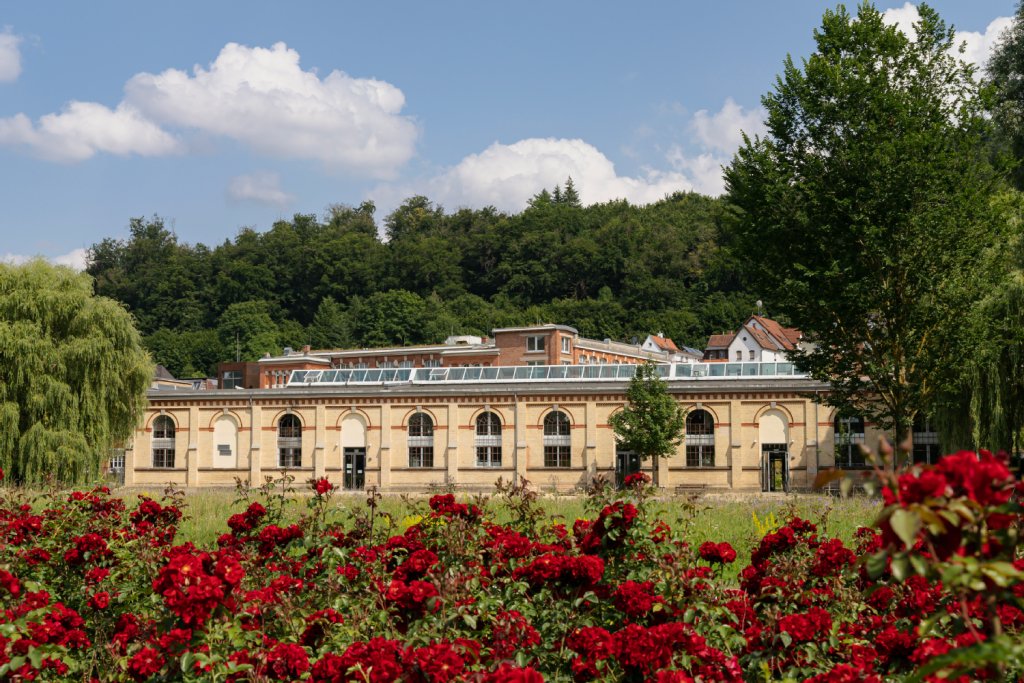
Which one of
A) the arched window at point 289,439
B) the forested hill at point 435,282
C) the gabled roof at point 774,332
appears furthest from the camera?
the forested hill at point 435,282

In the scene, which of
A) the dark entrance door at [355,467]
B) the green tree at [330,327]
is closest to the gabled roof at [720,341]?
the green tree at [330,327]

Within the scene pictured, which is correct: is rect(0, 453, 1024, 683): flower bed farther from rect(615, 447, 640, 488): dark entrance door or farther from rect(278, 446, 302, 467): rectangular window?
rect(278, 446, 302, 467): rectangular window

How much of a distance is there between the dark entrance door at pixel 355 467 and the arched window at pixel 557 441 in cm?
861

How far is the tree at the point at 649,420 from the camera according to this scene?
39.9m

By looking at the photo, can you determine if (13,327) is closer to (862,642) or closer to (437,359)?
(862,642)

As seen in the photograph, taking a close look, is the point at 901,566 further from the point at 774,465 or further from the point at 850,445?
the point at 850,445

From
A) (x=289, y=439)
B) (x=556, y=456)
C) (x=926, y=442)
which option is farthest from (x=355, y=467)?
(x=926, y=442)

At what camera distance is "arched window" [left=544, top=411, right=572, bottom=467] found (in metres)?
44.0

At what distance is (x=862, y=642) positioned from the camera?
6367 mm

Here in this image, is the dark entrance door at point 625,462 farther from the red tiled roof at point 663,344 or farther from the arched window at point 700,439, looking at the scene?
the red tiled roof at point 663,344

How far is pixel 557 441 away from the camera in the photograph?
4419cm

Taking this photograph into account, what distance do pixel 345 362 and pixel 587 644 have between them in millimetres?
80284

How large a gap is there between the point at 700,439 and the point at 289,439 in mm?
19234

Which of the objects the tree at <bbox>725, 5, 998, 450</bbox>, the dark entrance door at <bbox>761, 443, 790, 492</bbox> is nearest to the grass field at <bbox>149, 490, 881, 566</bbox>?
the tree at <bbox>725, 5, 998, 450</bbox>
